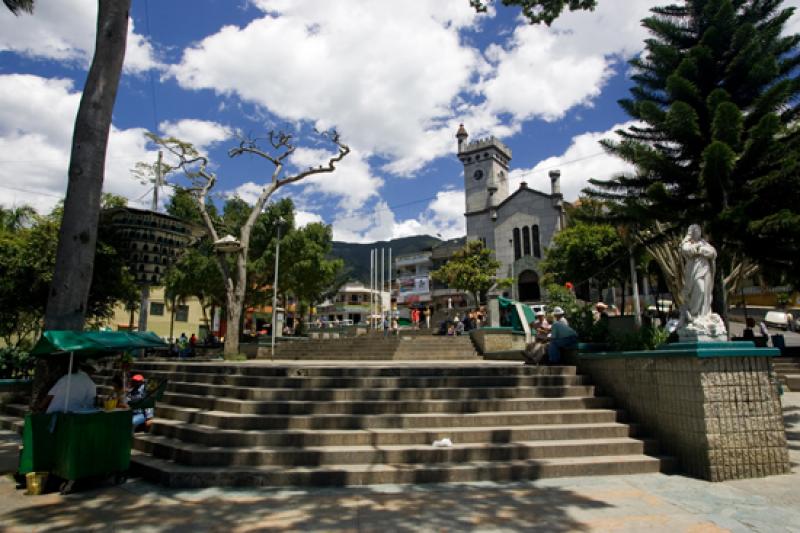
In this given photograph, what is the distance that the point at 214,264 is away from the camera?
26.5 metres

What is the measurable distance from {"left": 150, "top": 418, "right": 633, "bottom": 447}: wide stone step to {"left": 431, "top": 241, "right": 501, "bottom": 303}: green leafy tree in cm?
2857

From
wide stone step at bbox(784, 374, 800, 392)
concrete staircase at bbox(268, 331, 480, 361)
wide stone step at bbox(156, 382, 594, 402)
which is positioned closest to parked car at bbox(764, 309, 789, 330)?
wide stone step at bbox(784, 374, 800, 392)

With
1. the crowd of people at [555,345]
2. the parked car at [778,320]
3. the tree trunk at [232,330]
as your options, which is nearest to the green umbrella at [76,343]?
the crowd of people at [555,345]

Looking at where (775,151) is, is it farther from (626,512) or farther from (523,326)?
(523,326)

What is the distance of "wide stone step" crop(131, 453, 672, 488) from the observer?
5.08m

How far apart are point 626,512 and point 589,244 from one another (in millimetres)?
26518

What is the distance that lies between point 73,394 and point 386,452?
3.67 m

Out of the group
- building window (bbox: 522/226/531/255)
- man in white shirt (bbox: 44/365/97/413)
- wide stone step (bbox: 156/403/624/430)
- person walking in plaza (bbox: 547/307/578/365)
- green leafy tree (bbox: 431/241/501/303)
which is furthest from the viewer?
building window (bbox: 522/226/531/255)

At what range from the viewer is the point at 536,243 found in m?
42.8

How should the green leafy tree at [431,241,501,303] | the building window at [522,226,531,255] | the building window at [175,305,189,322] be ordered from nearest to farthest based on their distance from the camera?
1. the green leafy tree at [431,241,501,303]
2. the building window at [175,305,189,322]
3. the building window at [522,226,531,255]

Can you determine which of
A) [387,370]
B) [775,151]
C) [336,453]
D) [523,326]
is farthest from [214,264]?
[775,151]

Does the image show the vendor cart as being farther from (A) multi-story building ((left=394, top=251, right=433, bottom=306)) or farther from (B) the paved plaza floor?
(A) multi-story building ((left=394, top=251, right=433, bottom=306))

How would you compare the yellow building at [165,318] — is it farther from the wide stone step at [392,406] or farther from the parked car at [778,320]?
the parked car at [778,320]

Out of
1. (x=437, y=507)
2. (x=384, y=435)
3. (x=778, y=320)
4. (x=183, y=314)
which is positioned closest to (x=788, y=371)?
(x=384, y=435)
